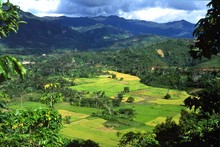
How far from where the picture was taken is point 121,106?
4048 inches

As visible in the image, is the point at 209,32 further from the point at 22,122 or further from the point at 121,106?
the point at 121,106

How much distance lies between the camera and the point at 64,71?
197m

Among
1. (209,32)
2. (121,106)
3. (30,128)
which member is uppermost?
(209,32)

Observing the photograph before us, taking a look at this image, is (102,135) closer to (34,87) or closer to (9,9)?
(9,9)

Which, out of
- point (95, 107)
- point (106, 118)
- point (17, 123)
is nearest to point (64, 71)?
point (95, 107)

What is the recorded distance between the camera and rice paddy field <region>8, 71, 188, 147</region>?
69.4 meters

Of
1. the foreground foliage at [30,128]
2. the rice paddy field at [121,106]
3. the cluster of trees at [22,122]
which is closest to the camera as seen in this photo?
the cluster of trees at [22,122]

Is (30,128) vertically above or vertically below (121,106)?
above

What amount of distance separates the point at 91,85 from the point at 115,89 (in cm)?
1310

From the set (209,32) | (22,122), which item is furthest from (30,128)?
(209,32)

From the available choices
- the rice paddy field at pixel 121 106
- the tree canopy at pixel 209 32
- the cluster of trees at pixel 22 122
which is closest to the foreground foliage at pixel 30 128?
the cluster of trees at pixel 22 122

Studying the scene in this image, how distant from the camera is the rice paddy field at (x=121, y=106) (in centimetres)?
6938

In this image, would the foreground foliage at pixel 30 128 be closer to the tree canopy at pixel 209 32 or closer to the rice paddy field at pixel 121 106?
the tree canopy at pixel 209 32

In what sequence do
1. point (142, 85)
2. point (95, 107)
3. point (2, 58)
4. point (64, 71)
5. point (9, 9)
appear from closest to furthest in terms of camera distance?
1. point (2, 58)
2. point (9, 9)
3. point (95, 107)
4. point (142, 85)
5. point (64, 71)
